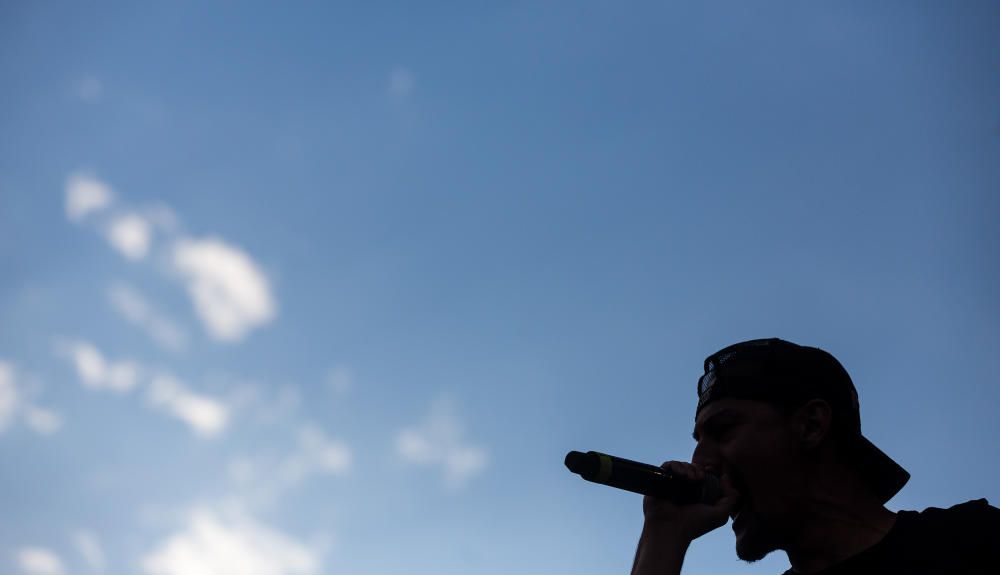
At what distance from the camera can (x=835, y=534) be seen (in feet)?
11.0

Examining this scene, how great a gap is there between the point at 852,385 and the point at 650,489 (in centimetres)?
113

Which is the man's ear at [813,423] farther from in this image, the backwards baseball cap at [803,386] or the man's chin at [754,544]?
the man's chin at [754,544]

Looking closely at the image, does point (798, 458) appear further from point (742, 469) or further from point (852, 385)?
point (852, 385)

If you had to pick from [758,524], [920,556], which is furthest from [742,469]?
[920,556]

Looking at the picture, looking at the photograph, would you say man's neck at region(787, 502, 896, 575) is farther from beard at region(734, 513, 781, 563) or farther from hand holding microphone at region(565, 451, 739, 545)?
hand holding microphone at region(565, 451, 739, 545)

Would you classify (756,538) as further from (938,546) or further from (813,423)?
(938,546)

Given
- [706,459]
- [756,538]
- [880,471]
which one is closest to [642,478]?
[706,459]

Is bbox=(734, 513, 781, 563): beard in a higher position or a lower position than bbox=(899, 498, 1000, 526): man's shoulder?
lower

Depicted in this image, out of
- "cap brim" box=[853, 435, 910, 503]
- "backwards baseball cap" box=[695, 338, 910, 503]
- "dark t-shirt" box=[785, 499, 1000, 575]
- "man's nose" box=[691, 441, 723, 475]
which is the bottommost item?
"dark t-shirt" box=[785, 499, 1000, 575]

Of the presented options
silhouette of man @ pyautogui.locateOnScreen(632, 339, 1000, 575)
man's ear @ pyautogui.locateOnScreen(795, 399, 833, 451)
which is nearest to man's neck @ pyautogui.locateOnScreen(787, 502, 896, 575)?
silhouette of man @ pyautogui.locateOnScreen(632, 339, 1000, 575)

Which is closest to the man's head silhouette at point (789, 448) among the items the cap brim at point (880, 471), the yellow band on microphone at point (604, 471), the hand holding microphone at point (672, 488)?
the cap brim at point (880, 471)

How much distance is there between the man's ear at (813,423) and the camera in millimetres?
3564

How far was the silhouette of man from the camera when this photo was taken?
10.2 feet

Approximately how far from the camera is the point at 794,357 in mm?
3789
